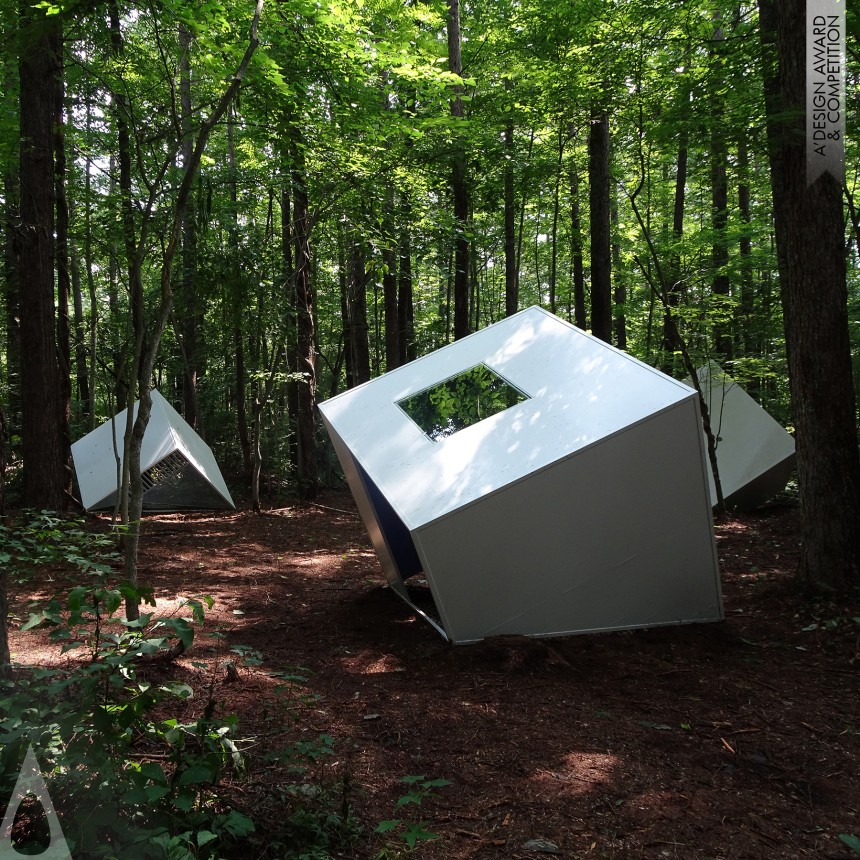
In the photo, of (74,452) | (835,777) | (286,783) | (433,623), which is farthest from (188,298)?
(835,777)

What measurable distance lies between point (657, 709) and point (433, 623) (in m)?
1.75

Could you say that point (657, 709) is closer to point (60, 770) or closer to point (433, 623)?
point (433, 623)

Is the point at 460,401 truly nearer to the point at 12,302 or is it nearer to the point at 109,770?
the point at 109,770

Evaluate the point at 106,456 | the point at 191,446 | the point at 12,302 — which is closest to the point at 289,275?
the point at 191,446

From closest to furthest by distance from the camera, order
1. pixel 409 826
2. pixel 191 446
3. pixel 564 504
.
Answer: pixel 409 826 → pixel 564 504 → pixel 191 446

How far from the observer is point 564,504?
449 centimetres

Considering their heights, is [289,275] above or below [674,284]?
above

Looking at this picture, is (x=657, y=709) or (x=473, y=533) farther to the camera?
(x=473, y=533)

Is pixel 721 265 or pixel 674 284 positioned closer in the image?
pixel 674 284

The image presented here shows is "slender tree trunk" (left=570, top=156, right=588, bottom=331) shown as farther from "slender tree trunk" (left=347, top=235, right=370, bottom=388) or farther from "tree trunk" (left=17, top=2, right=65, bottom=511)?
"tree trunk" (left=17, top=2, right=65, bottom=511)

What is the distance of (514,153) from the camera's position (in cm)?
1238

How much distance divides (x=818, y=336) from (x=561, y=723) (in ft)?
11.9

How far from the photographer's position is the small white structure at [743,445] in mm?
9531

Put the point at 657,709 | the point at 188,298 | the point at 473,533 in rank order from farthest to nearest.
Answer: the point at 188,298
the point at 473,533
the point at 657,709
